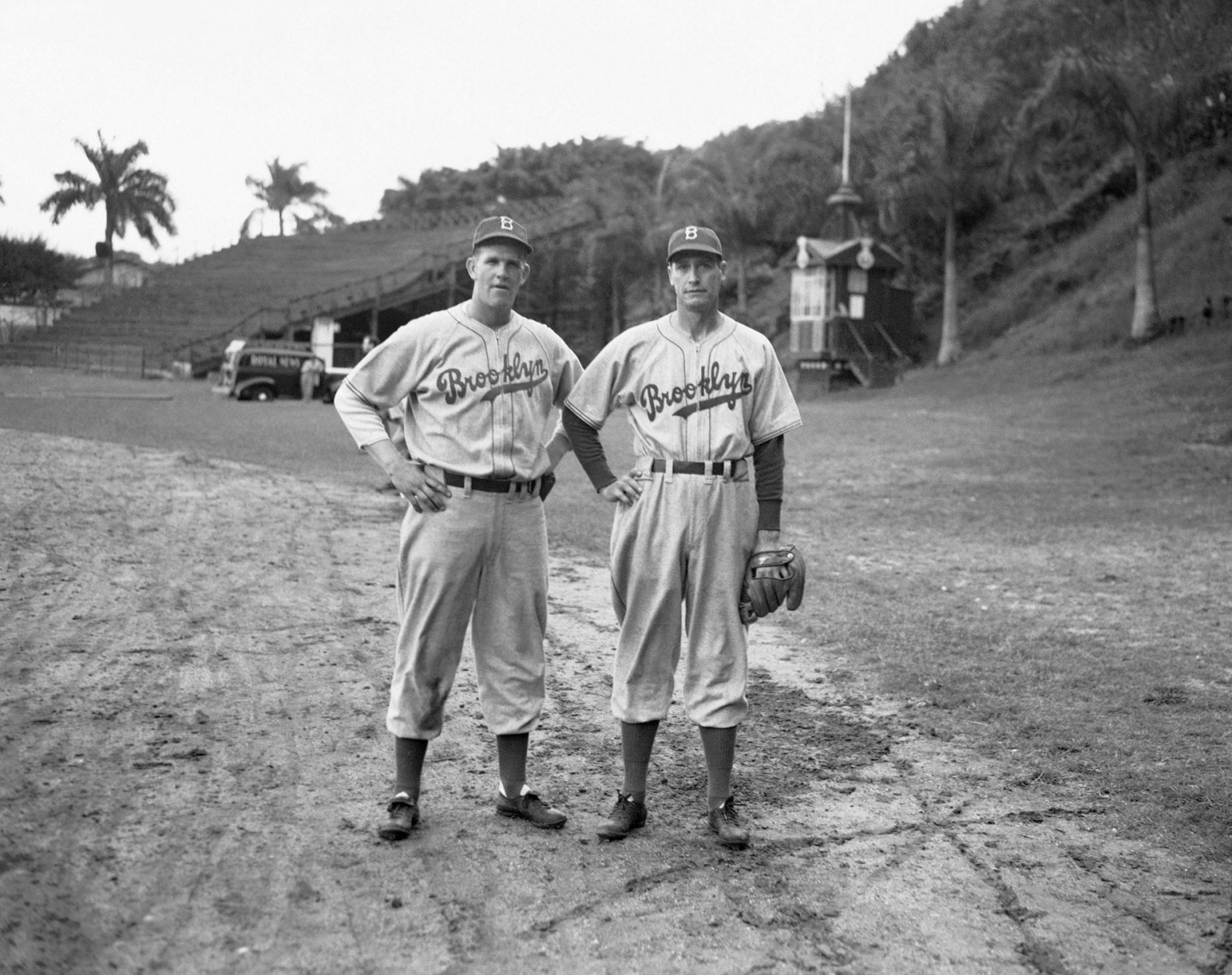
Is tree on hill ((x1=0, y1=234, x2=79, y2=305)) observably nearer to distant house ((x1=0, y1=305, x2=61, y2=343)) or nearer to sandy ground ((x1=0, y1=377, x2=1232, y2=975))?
distant house ((x1=0, y1=305, x2=61, y2=343))

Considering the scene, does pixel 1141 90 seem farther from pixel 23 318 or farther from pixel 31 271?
pixel 31 271

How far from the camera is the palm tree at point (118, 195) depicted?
60.7 m

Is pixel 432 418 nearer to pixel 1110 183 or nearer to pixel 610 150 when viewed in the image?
pixel 1110 183

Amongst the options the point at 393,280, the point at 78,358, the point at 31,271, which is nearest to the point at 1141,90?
the point at 393,280

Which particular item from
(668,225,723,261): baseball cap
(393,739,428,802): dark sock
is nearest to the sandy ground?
(393,739,428,802): dark sock

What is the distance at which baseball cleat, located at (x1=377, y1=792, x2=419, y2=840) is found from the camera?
176 inches

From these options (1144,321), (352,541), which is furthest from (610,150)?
(352,541)

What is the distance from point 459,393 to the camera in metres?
4.66

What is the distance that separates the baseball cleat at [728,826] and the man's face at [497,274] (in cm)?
188

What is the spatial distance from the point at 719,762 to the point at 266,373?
34.2m

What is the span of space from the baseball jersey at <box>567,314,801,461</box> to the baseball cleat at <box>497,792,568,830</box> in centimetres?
127

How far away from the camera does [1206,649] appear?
803 cm

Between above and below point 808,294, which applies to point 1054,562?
below

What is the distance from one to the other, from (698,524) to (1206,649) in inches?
188
